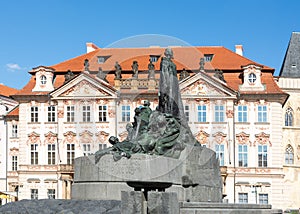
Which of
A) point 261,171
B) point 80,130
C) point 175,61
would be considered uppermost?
point 175,61

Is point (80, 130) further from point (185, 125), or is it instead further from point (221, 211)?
point (221, 211)

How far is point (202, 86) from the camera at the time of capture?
641 inches

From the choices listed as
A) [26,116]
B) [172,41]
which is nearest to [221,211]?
[172,41]

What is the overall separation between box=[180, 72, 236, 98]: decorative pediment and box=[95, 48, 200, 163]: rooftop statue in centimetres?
41

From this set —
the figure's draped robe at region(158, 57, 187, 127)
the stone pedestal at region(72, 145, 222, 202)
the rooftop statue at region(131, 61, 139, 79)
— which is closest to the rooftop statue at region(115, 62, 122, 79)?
the rooftop statue at region(131, 61, 139, 79)

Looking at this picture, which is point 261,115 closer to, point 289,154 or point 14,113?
point 289,154

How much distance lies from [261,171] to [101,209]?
3144 centimetres

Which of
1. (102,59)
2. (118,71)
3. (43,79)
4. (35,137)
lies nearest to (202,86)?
(118,71)

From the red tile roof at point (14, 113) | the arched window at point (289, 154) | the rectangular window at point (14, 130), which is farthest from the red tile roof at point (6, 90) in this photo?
the arched window at point (289, 154)

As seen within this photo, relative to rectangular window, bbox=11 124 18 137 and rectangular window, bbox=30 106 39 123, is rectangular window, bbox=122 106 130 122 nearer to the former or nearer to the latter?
rectangular window, bbox=30 106 39 123

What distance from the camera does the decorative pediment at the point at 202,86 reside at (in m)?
16.4

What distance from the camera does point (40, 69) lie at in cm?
4878

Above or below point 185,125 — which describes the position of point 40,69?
above

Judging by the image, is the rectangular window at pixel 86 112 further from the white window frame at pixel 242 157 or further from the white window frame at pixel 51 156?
the white window frame at pixel 51 156
